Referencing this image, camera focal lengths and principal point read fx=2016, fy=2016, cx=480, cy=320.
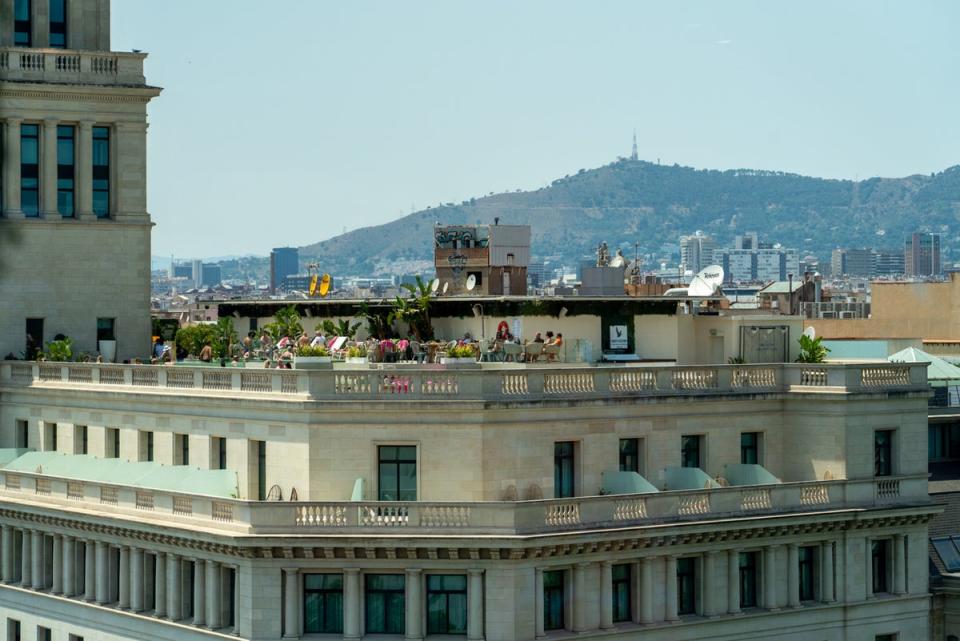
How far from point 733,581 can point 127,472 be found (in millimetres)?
21674

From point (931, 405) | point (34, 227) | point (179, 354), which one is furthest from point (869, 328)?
point (34, 227)

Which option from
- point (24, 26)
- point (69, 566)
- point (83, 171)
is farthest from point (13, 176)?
point (69, 566)

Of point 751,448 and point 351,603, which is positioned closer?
point 351,603

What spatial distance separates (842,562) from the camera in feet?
226

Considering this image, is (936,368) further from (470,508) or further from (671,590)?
(470,508)

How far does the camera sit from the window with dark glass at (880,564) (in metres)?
70.2

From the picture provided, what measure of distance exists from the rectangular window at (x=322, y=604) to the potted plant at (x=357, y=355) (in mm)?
10956

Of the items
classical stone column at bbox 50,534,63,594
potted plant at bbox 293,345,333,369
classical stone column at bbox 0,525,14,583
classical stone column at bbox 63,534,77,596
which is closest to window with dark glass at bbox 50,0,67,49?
classical stone column at bbox 0,525,14,583

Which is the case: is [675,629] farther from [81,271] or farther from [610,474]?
[81,271]

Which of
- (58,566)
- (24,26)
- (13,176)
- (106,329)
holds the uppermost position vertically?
(24,26)

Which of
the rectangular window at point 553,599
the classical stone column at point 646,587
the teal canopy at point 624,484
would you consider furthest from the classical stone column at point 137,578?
the classical stone column at point 646,587

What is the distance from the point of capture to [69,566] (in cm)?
7212

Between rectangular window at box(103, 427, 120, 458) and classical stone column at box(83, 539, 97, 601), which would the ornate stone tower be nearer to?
rectangular window at box(103, 427, 120, 458)

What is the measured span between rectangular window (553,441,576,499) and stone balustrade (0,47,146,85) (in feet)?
103
